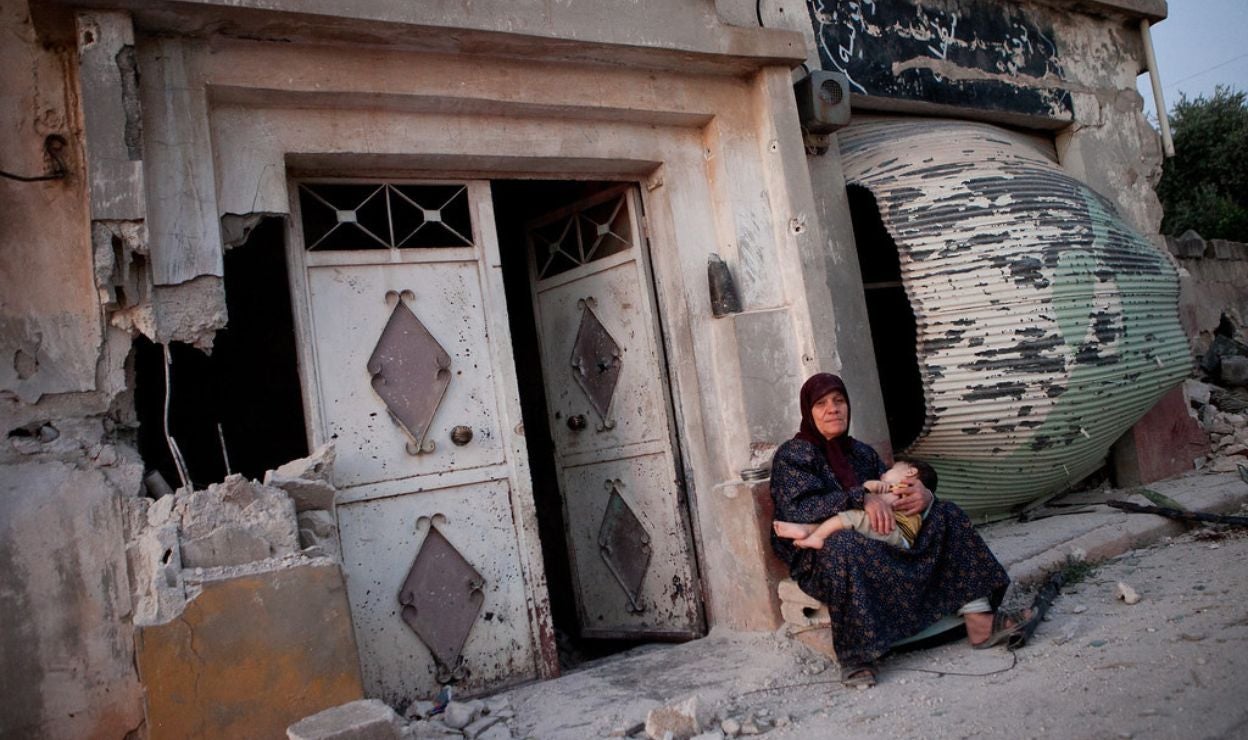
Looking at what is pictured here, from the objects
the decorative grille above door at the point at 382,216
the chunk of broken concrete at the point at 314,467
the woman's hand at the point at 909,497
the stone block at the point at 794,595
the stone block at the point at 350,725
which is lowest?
the stone block at the point at 794,595

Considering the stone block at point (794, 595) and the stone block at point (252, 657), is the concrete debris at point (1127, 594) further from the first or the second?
the stone block at point (252, 657)

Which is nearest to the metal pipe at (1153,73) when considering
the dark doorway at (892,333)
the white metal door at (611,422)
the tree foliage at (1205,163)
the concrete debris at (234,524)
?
the dark doorway at (892,333)

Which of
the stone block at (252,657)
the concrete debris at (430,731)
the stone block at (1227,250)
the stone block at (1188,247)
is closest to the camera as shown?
the stone block at (252,657)

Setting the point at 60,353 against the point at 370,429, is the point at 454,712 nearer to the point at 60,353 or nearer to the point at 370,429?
the point at 370,429

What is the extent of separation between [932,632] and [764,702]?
2.73 ft

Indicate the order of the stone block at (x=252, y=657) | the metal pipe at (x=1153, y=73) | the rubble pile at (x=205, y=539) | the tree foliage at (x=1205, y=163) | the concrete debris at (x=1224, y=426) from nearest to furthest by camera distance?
the stone block at (x=252, y=657), the rubble pile at (x=205, y=539), the concrete debris at (x=1224, y=426), the metal pipe at (x=1153, y=73), the tree foliage at (x=1205, y=163)

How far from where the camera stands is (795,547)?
12.9ft

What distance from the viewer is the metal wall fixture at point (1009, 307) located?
17.0 ft

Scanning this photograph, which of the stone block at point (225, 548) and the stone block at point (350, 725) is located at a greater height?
the stone block at point (225, 548)

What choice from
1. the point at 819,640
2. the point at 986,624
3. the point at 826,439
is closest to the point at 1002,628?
the point at 986,624

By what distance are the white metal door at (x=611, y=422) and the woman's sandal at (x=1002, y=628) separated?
139 cm

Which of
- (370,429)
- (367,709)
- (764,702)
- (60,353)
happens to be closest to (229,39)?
(60,353)

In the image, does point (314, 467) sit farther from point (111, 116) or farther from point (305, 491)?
point (111, 116)

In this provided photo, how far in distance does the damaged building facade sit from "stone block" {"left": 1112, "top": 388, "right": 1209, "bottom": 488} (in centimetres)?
69
